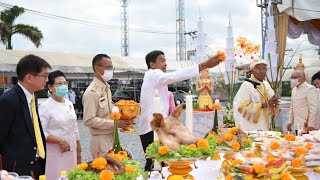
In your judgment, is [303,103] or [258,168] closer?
[258,168]

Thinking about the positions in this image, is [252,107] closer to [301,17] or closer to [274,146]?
[274,146]

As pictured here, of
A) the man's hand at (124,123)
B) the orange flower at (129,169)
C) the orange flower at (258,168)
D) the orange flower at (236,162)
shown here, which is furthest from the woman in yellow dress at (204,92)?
the orange flower at (129,169)

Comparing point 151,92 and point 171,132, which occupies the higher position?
point 151,92

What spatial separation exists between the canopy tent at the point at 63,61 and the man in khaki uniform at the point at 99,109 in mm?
9688

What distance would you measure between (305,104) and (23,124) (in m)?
4.22

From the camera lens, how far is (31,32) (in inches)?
824

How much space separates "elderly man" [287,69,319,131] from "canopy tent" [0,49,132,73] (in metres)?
9.59

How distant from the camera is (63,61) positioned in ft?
48.0

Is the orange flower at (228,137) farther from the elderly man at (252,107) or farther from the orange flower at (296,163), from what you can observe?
the elderly man at (252,107)

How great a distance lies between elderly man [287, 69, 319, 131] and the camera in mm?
5055

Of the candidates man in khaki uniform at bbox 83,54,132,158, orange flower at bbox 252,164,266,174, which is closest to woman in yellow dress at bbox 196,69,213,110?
man in khaki uniform at bbox 83,54,132,158

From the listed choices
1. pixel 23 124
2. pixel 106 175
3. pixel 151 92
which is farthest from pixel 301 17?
pixel 106 175

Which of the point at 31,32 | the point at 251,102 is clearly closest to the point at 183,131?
the point at 251,102

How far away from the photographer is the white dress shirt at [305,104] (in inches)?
199
